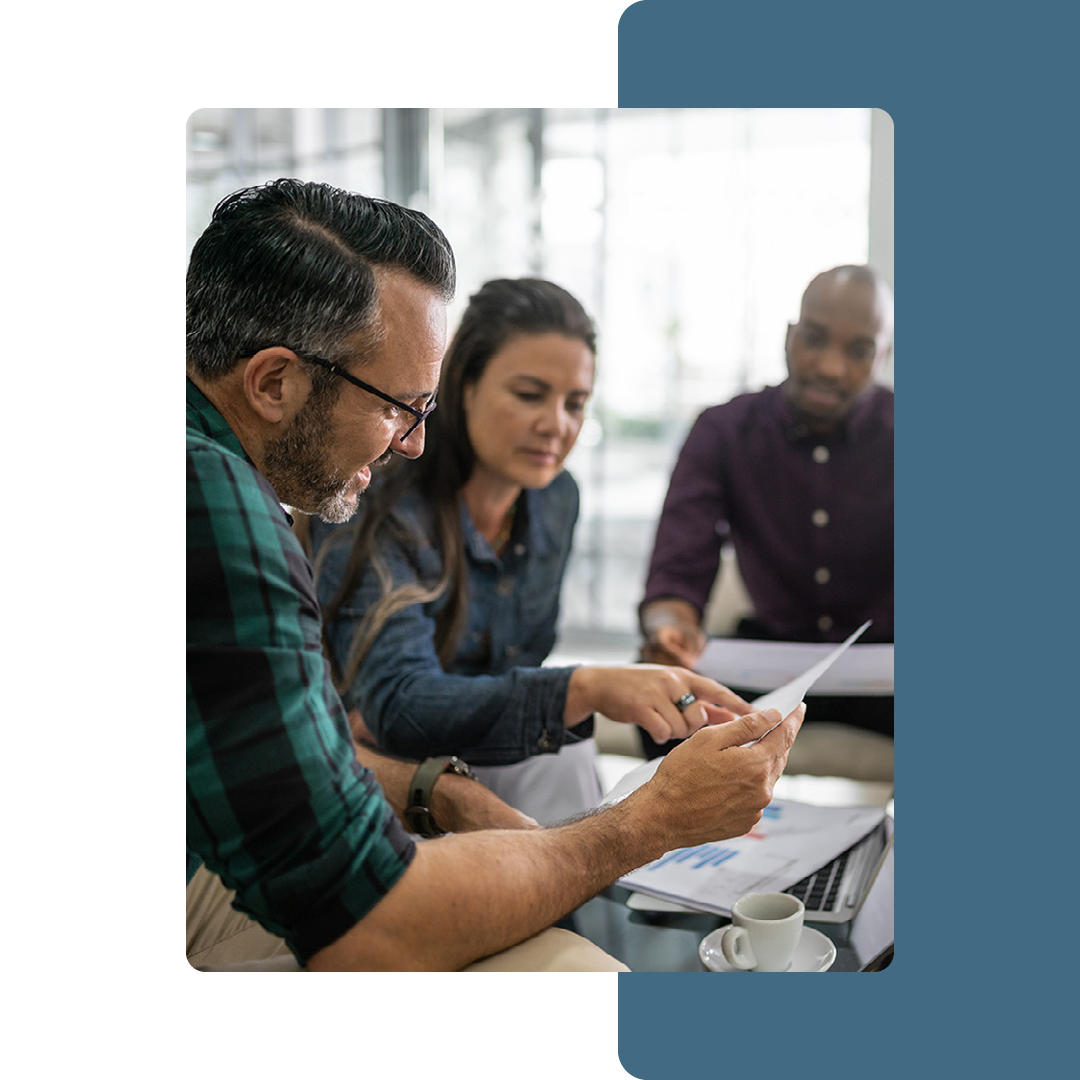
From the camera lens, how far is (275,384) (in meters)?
1.12

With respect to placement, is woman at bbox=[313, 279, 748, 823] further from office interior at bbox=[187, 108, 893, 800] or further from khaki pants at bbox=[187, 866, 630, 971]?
khaki pants at bbox=[187, 866, 630, 971]

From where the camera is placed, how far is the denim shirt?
127 centimetres

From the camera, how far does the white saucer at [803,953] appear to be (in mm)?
1211

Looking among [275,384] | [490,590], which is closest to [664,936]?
[490,590]

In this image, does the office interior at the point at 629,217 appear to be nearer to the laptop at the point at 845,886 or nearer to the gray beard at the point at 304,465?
the laptop at the point at 845,886

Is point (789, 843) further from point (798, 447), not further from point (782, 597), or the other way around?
point (798, 447)

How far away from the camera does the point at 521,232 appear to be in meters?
1.29

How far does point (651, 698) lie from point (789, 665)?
6.5 inches

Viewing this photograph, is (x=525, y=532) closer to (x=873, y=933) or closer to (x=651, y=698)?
(x=651, y=698)

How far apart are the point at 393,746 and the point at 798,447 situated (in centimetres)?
58

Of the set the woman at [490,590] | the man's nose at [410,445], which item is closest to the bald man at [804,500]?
the woman at [490,590]

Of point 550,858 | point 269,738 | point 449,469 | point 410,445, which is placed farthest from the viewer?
point 449,469

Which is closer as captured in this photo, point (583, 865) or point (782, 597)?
point (583, 865)

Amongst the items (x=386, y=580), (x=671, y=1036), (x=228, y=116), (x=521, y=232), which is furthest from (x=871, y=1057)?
(x=228, y=116)
